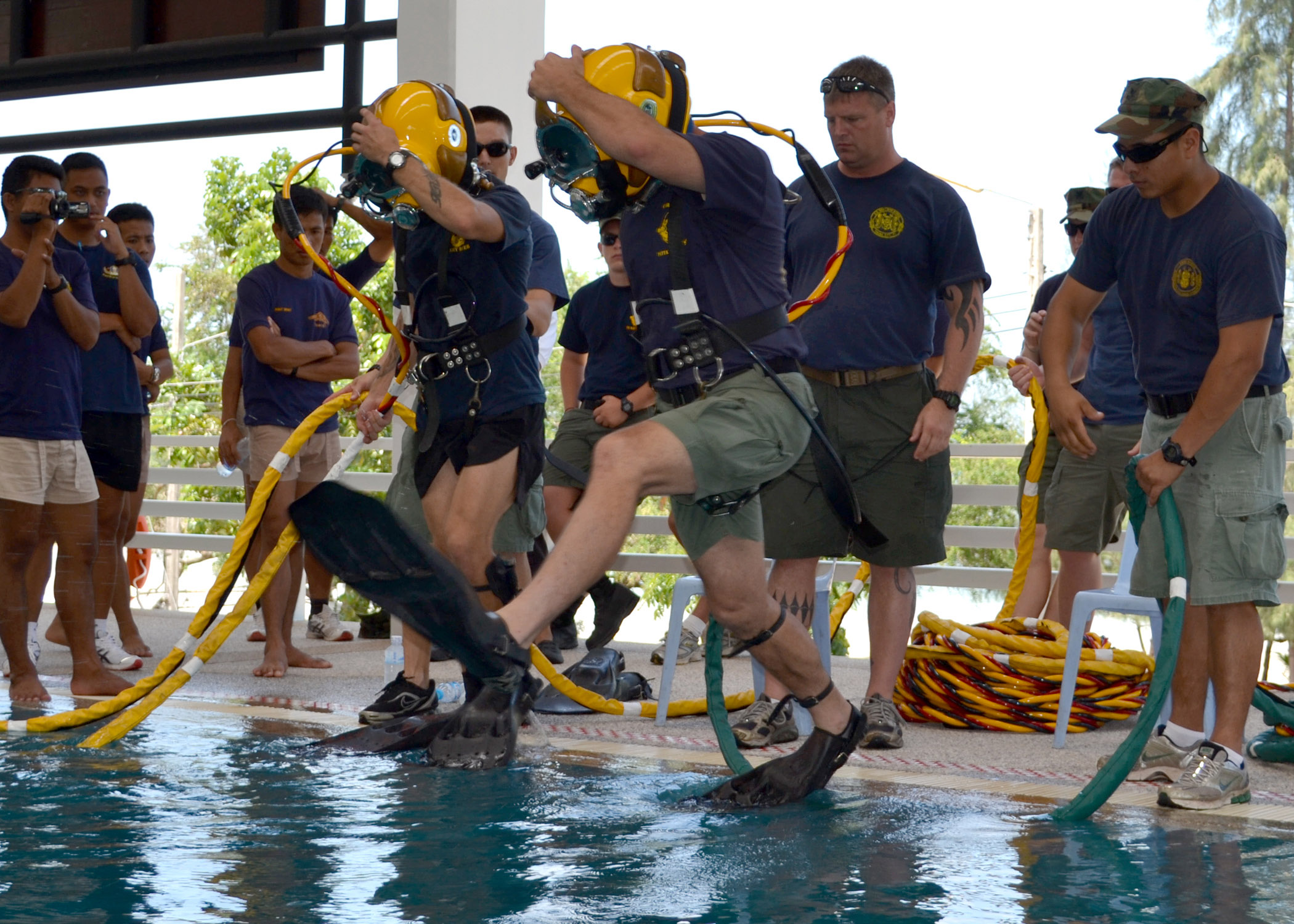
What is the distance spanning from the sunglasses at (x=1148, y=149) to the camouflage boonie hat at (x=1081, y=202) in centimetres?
255

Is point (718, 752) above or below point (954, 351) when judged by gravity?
below

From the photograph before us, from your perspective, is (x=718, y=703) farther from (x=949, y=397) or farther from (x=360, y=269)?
(x=360, y=269)

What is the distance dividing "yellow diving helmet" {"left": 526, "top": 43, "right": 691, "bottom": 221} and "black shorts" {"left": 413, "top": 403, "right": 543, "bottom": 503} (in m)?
1.11

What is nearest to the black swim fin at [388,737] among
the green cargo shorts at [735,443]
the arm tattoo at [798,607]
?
the arm tattoo at [798,607]

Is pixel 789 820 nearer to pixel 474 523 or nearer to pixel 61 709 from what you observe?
pixel 474 523

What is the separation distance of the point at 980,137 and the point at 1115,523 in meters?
32.4

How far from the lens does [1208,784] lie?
3.77m

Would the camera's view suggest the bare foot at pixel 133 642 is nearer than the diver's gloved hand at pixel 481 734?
No

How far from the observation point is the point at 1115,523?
20.0 feet

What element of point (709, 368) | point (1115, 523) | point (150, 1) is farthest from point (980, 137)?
point (709, 368)

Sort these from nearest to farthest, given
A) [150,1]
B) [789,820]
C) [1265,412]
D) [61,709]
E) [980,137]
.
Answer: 1. [789,820]
2. [1265,412]
3. [61,709]
4. [150,1]
5. [980,137]

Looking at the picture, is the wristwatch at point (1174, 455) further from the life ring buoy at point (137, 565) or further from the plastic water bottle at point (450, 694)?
the life ring buoy at point (137, 565)

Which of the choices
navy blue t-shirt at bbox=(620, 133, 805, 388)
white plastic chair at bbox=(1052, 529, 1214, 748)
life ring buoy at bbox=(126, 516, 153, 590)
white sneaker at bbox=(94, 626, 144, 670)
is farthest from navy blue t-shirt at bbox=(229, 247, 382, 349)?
life ring buoy at bbox=(126, 516, 153, 590)

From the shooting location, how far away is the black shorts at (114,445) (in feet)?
21.4
